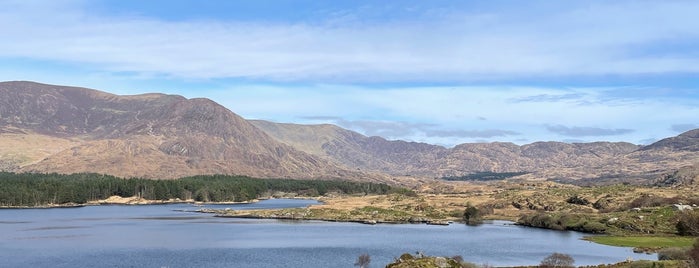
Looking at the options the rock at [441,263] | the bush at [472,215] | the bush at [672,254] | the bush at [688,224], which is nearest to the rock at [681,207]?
the bush at [688,224]

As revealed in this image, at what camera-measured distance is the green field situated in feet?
367

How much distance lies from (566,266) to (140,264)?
62865 mm

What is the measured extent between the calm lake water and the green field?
166 inches

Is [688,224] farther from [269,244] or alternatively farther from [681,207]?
[269,244]

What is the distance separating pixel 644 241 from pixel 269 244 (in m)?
71.9

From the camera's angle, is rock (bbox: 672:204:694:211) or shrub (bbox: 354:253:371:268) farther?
rock (bbox: 672:204:694:211)

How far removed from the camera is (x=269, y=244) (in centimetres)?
13175

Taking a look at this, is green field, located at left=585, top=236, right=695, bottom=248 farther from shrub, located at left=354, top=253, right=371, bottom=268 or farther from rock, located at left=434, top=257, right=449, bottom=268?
rock, located at left=434, top=257, right=449, bottom=268

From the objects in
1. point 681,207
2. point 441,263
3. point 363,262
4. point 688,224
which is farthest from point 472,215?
point 441,263

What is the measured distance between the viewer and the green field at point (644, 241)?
112 metres

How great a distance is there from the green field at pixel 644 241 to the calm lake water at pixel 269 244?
421cm

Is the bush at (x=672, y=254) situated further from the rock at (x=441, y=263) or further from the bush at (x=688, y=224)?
the rock at (x=441, y=263)

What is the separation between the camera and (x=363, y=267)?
93375 millimetres

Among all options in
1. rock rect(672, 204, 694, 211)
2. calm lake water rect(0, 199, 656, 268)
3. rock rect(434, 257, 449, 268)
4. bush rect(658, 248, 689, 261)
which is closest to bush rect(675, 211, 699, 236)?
calm lake water rect(0, 199, 656, 268)
